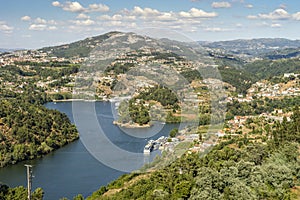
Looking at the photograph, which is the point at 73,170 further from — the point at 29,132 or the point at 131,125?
the point at 29,132

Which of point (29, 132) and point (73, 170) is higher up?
point (29, 132)

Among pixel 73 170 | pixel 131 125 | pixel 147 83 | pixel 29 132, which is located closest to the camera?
pixel 73 170

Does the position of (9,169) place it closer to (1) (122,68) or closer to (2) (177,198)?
(2) (177,198)

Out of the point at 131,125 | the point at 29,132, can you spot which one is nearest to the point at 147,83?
the point at 131,125

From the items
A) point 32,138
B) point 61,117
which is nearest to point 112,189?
point 32,138

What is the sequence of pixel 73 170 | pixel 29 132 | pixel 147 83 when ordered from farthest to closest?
pixel 147 83, pixel 29 132, pixel 73 170

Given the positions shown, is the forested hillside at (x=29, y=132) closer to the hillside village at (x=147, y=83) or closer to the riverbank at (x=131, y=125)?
the hillside village at (x=147, y=83)

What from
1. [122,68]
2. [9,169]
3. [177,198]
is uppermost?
[122,68]

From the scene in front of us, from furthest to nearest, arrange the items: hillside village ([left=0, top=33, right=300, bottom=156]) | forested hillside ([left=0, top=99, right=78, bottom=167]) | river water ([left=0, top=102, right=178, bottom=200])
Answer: hillside village ([left=0, top=33, right=300, bottom=156])
forested hillside ([left=0, top=99, right=78, bottom=167])
river water ([left=0, top=102, right=178, bottom=200])

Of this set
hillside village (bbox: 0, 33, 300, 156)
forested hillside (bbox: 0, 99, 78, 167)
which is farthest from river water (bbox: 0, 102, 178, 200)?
hillside village (bbox: 0, 33, 300, 156)

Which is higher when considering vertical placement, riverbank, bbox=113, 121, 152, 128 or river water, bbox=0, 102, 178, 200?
riverbank, bbox=113, 121, 152, 128

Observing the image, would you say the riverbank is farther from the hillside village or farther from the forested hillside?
the forested hillside
